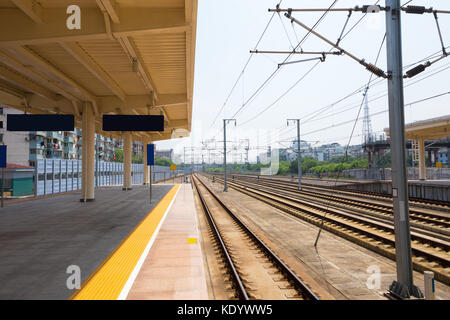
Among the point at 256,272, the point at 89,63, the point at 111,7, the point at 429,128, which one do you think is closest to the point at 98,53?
the point at 89,63

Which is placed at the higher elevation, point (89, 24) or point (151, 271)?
point (89, 24)

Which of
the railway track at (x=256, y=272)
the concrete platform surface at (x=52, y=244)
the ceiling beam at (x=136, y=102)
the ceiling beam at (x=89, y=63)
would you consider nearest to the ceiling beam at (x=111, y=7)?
the ceiling beam at (x=89, y=63)

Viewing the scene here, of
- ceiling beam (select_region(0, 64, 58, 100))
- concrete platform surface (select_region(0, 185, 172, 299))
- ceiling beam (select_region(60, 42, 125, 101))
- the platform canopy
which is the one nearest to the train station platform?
concrete platform surface (select_region(0, 185, 172, 299))

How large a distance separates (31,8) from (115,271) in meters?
7.97

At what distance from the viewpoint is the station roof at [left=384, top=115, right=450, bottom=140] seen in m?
26.6

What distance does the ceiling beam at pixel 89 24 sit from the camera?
9234mm

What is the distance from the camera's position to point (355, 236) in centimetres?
1017

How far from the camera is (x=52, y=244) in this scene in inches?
342

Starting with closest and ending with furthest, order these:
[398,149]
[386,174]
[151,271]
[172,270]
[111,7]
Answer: [398,149]
[151,271]
[172,270]
[111,7]
[386,174]

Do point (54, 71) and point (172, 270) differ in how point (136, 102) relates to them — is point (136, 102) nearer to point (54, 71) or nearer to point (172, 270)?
point (54, 71)

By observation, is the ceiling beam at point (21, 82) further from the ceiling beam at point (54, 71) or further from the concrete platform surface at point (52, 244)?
the concrete platform surface at point (52, 244)

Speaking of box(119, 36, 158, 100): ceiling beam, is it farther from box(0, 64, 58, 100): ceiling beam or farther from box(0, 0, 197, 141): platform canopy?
box(0, 64, 58, 100): ceiling beam

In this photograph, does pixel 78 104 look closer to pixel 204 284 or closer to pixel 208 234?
pixel 208 234
